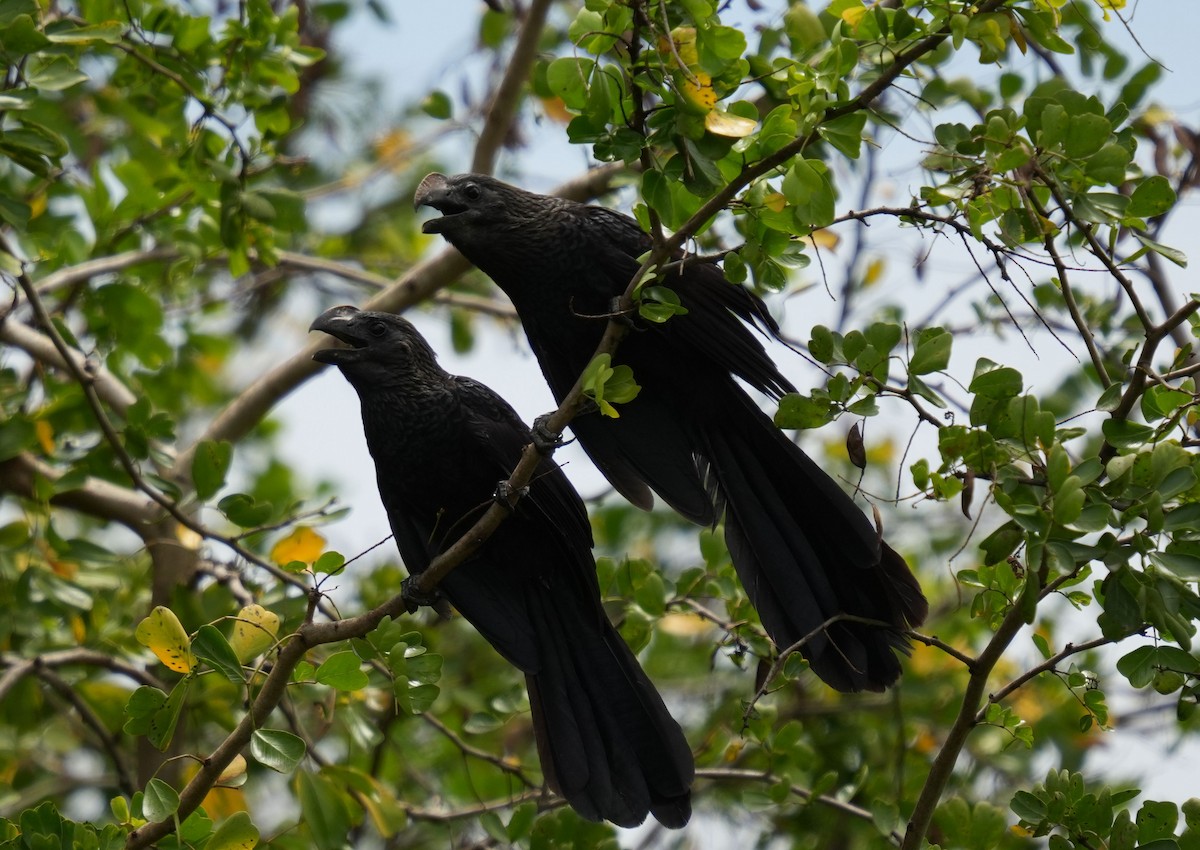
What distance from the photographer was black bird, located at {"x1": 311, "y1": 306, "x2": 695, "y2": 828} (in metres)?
3.31

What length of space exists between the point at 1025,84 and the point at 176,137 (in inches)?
108

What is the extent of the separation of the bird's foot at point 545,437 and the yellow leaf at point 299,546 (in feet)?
4.20

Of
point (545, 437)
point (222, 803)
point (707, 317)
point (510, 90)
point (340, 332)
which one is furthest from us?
point (510, 90)

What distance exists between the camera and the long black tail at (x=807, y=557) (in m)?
3.07

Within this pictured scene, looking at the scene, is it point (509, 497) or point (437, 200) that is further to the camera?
point (437, 200)

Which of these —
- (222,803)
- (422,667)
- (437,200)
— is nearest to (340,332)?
(437,200)

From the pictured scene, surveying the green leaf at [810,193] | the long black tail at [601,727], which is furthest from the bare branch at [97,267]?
the green leaf at [810,193]

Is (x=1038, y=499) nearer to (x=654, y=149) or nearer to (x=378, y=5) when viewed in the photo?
(x=654, y=149)

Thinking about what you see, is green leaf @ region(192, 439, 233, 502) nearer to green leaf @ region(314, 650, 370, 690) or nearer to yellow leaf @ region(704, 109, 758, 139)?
green leaf @ region(314, 650, 370, 690)

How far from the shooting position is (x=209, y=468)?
12.2 ft

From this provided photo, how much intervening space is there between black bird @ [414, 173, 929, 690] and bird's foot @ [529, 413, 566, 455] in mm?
474

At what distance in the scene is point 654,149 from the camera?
8.45 feet

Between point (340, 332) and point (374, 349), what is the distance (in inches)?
4.6

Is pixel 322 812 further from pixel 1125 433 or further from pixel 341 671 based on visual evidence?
pixel 1125 433
